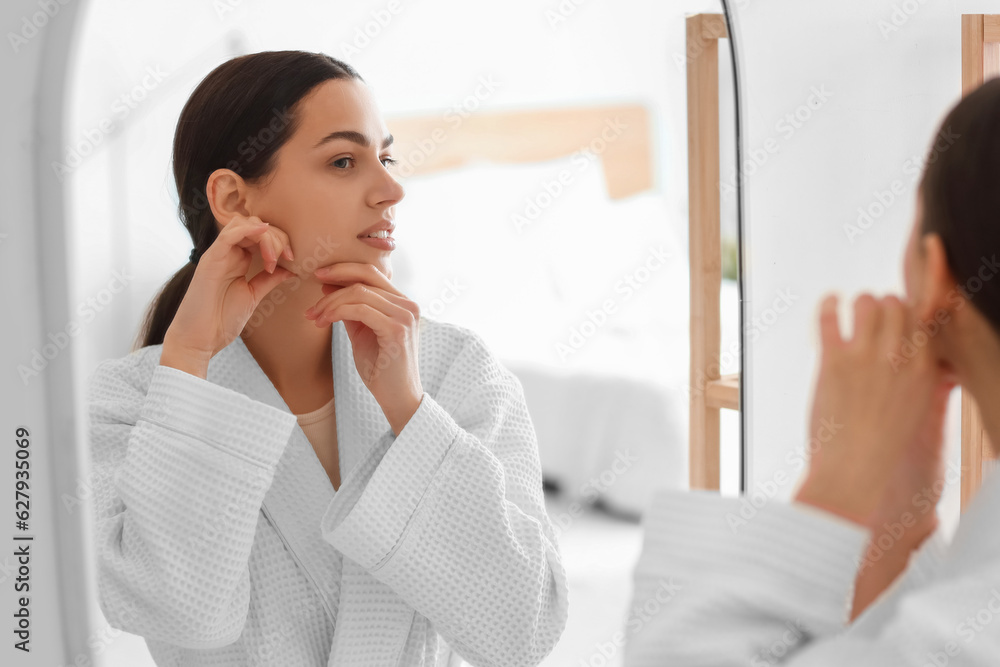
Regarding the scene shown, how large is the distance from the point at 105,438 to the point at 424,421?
0.24 metres

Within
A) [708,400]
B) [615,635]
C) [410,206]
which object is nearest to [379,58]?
[410,206]

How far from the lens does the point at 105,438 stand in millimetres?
659

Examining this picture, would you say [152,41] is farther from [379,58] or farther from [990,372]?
[990,372]

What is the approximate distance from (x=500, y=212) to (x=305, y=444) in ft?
3.63

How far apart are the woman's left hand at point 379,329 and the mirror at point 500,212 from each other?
0.17 m

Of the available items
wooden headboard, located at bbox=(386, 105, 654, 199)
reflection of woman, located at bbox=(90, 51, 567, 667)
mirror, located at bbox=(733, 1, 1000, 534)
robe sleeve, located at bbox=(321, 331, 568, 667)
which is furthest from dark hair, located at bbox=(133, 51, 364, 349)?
wooden headboard, located at bbox=(386, 105, 654, 199)

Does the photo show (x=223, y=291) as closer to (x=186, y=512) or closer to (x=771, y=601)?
(x=186, y=512)

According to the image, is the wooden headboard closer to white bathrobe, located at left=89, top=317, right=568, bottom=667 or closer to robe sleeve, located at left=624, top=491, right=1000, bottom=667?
white bathrobe, located at left=89, top=317, right=568, bottom=667

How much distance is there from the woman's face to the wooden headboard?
2.82 feet

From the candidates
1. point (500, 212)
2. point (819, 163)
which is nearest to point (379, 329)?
point (819, 163)

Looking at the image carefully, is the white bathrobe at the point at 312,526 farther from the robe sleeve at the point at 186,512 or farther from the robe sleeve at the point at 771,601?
the robe sleeve at the point at 771,601

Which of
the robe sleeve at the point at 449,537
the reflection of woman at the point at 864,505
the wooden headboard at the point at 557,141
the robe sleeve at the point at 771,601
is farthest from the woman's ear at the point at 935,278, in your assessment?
the wooden headboard at the point at 557,141

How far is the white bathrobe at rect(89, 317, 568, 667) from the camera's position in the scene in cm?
59

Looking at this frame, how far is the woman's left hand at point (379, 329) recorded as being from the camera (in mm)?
634
